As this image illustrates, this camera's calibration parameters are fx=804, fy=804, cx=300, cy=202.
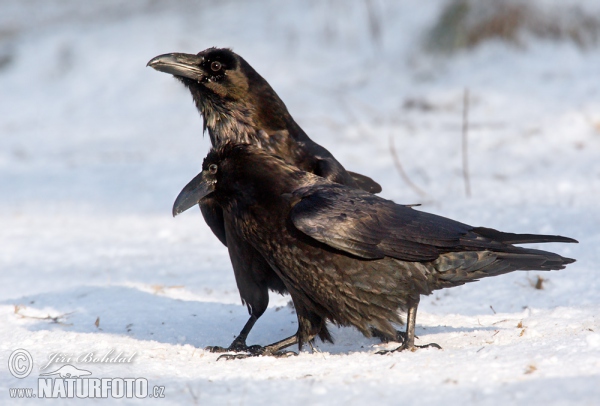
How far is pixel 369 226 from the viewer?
3844 mm

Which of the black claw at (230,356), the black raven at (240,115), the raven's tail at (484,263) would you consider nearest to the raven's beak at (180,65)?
the black raven at (240,115)

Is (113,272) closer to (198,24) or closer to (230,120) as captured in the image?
(230,120)

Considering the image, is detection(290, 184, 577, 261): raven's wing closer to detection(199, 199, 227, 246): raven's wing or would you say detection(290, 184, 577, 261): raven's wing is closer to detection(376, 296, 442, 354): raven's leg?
detection(376, 296, 442, 354): raven's leg

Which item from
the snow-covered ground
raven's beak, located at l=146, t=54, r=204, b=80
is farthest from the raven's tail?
raven's beak, located at l=146, t=54, r=204, b=80

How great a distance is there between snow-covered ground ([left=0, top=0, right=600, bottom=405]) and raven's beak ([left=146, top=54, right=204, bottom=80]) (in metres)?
1.42

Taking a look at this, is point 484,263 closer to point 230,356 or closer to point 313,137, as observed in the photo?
point 230,356

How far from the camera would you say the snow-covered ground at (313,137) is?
3.31m

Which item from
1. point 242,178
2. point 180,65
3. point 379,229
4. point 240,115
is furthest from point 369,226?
point 180,65

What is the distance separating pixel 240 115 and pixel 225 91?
186mm

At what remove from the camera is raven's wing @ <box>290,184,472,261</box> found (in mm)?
3707

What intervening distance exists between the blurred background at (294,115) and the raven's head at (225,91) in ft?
4.16

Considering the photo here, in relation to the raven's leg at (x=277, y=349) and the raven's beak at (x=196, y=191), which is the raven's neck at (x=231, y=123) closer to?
the raven's beak at (x=196, y=191)

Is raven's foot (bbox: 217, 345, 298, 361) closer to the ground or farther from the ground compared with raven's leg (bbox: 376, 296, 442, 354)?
closer to the ground

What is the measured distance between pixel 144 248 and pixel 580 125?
5.05 m
